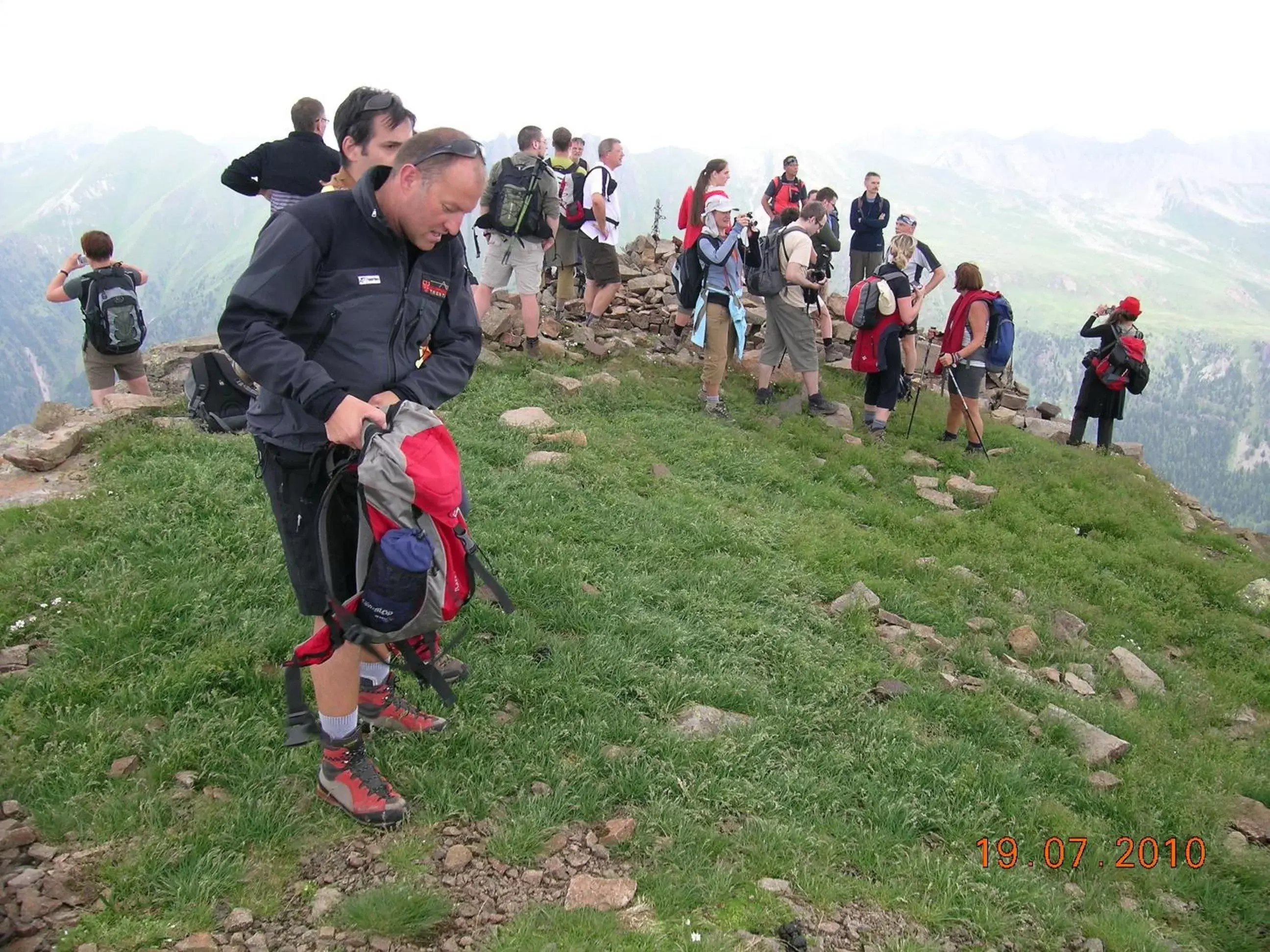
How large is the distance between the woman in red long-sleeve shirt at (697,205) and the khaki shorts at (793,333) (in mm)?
1166

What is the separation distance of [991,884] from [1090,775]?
1.68 m

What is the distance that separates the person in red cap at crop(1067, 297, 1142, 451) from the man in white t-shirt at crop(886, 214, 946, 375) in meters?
2.49

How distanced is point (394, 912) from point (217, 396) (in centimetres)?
592

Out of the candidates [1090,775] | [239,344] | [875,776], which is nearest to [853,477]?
[1090,775]

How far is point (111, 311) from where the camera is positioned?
27.2 ft

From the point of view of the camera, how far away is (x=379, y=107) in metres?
3.88

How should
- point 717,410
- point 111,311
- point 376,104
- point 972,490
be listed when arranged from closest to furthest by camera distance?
point 376,104 < point 111,311 < point 972,490 < point 717,410

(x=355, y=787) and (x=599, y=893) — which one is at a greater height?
(x=355, y=787)

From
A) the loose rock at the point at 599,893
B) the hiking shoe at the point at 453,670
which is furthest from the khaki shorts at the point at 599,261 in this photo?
the loose rock at the point at 599,893

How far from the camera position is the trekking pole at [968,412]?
11.4m

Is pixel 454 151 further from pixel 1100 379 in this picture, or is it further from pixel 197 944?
pixel 1100 379

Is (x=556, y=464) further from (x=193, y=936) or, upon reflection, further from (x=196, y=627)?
(x=193, y=936)

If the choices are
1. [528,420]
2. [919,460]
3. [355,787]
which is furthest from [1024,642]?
[355,787]

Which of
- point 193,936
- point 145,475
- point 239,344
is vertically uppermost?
point 239,344
